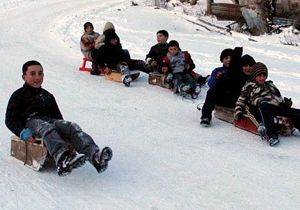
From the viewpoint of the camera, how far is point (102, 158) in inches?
167

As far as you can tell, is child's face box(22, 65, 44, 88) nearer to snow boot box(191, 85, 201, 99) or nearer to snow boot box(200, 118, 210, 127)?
snow boot box(200, 118, 210, 127)

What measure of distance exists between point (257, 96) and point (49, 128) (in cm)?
265

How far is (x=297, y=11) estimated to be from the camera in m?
17.6

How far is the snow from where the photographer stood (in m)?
4.02

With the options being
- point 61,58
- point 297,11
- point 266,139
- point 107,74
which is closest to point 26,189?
point 266,139

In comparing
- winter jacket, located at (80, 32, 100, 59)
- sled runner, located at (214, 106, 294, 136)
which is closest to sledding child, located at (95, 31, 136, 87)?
winter jacket, located at (80, 32, 100, 59)

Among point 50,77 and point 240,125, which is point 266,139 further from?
point 50,77

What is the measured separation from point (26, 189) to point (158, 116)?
289 centimetres

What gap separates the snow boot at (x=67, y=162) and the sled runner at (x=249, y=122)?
8.21 feet

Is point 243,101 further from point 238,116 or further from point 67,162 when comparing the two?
point 67,162

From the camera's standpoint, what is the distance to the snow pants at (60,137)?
4195mm

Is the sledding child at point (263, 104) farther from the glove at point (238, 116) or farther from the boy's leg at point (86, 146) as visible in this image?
the boy's leg at point (86, 146)

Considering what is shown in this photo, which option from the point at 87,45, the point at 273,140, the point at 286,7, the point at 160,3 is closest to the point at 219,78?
the point at 273,140

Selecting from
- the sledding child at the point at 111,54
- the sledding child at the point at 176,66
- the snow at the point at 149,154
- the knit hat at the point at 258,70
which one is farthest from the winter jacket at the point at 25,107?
the sledding child at the point at 111,54
